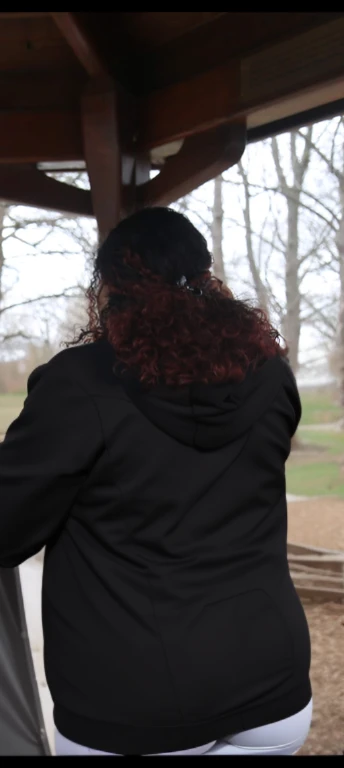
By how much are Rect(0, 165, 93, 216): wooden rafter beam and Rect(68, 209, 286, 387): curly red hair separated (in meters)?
1.20

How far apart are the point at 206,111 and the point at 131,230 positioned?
860 millimetres

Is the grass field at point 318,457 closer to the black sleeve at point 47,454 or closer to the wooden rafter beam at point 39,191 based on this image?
the wooden rafter beam at point 39,191

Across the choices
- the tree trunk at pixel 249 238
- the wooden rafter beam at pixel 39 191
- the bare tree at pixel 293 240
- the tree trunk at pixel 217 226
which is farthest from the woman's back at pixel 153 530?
the bare tree at pixel 293 240

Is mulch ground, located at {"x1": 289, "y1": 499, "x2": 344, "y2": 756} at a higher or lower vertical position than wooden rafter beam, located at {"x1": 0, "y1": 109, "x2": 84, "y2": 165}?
lower

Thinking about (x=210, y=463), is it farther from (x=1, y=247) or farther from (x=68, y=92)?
(x=1, y=247)

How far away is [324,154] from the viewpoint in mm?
7656

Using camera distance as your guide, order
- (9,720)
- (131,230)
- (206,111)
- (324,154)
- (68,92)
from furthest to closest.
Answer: (324,154)
(68,92)
(206,111)
(9,720)
(131,230)

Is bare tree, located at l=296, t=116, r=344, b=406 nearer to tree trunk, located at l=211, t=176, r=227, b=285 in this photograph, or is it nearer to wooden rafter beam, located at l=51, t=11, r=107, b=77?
tree trunk, located at l=211, t=176, r=227, b=285

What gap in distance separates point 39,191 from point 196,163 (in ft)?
1.72

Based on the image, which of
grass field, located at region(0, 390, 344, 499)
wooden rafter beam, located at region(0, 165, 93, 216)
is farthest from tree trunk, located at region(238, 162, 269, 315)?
wooden rafter beam, located at region(0, 165, 93, 216)

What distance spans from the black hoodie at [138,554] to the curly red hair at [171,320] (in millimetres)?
29

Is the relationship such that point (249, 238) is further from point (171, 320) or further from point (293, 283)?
point (171, 320)

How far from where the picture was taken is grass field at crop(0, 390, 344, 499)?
8.85m

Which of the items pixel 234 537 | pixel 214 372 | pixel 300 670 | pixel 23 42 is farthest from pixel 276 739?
pixel 23 42
